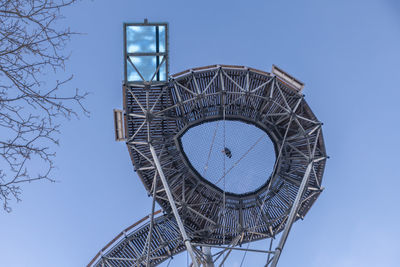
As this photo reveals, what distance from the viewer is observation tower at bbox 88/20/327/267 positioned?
838 inches

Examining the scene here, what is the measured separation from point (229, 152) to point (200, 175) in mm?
2019

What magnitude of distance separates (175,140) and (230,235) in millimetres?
6313

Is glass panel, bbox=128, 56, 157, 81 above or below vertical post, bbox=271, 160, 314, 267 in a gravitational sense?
above

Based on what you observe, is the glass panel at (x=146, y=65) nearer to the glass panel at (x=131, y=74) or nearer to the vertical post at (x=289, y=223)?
the glass panel at (x=131, y=74)

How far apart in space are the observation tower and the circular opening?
1.9 inches

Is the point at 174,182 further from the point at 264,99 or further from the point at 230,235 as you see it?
the point at 264,99

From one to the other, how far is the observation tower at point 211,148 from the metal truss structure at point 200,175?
51 mm

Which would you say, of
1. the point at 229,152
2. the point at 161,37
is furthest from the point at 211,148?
the point at 161,37

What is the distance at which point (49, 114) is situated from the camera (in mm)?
8422

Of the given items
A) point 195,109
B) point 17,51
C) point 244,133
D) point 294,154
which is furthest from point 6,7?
point 294,154

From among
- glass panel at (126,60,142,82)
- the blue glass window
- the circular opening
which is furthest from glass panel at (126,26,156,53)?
the circular opening

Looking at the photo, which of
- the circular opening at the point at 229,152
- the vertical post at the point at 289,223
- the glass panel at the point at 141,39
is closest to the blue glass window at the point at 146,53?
the glass panel at the point at 141,39

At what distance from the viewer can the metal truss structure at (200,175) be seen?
21.6m

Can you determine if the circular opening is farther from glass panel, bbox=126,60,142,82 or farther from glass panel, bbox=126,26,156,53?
glass panel, bbox=126,26,156,53
